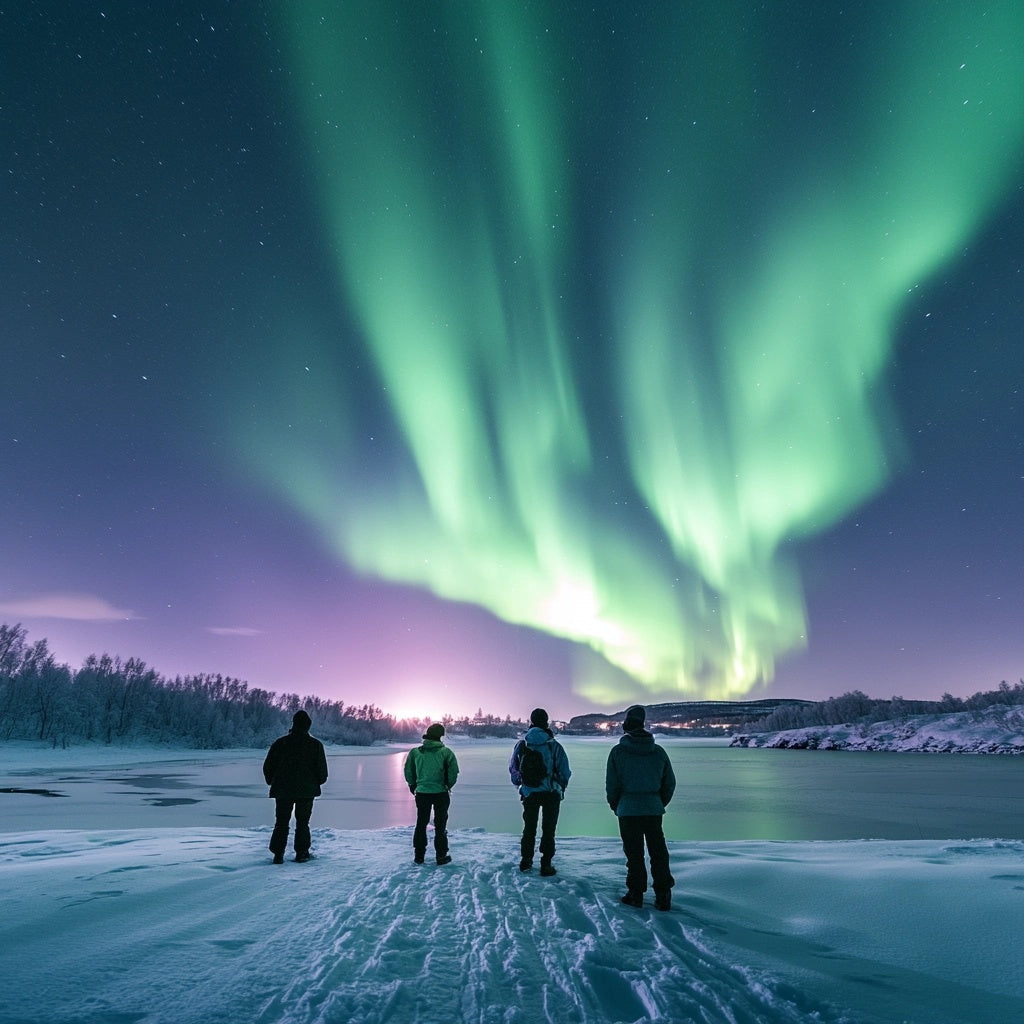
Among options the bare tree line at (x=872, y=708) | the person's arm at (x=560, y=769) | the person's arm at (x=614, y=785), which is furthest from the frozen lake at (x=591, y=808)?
Answer: the bare tree line at (x=872, y=708)

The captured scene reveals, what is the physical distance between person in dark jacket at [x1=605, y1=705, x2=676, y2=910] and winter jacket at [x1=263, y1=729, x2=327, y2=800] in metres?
4.90

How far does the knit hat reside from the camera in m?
6.93

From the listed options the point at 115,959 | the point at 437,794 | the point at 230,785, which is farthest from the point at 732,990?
the point at 230,785

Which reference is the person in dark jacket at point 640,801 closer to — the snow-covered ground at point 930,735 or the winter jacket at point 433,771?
the winter jacket at point 433,771

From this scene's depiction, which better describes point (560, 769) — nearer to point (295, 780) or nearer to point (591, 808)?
point (295, 780)

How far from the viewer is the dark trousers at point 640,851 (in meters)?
6.64

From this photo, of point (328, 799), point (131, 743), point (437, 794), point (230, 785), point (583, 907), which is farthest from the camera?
point (131, 743)

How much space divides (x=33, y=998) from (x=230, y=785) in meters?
35.2

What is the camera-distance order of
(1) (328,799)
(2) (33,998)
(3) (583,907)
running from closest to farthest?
(2) (33,998), (3) (583,907), (1) (328,799)

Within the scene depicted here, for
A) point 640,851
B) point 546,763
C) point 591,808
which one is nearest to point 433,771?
point 546,763

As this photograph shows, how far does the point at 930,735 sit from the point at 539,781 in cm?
16691

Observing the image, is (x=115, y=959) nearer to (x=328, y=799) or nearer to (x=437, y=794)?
→ (x=437, y=794)

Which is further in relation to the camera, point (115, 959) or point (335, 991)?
point (115, 959)

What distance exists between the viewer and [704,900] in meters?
6.87
